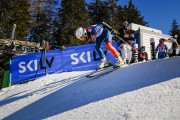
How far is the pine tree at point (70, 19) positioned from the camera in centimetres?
4011

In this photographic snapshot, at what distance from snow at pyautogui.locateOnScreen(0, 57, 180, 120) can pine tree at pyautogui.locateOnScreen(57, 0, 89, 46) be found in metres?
30.5

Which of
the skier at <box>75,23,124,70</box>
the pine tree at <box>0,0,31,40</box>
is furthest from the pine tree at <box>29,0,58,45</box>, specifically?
the skier at <box>75,23,124,70</box>

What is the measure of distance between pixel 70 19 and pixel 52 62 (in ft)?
87.4

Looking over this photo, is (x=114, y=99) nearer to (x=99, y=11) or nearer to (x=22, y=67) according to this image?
(x=22, y=67)

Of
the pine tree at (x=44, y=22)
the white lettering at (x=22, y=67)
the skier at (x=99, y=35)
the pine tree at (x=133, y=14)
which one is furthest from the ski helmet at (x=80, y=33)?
the pine tree at (x=133, y=14)

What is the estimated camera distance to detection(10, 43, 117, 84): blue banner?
15.1 metres

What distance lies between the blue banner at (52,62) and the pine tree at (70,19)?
23466 millimetres

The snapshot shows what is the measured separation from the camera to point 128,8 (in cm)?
8475

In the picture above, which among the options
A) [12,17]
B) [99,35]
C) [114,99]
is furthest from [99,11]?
[114,99]

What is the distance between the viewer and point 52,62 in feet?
50.2

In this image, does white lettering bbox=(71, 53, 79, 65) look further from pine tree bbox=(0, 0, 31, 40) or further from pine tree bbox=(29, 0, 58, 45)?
pine tree bbox=(29, 0, 58, 45)

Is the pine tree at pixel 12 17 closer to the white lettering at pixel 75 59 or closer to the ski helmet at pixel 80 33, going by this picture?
the white lettering at pixel 75 59

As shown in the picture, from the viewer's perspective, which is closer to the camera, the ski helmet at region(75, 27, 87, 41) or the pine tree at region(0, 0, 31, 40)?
the ski helmet at region(75, 27, 87, 41)

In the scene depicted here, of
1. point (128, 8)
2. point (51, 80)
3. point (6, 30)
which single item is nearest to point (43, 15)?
point (6, 30)
